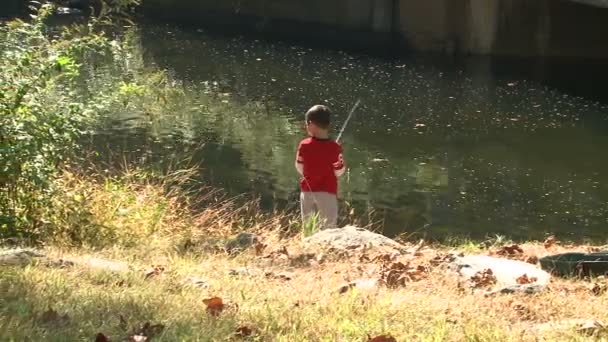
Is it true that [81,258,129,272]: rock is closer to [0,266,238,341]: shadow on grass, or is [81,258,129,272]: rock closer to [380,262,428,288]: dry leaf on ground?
[0,266,238,341]: shadow on grass

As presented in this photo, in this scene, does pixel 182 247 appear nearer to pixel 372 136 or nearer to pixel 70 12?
pixel 372 136

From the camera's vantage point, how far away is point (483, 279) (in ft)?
15.3

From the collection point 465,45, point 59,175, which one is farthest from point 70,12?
point 59,175

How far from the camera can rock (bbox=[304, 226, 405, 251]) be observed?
558cm

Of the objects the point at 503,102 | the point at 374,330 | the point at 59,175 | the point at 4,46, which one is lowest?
the point at 503,102

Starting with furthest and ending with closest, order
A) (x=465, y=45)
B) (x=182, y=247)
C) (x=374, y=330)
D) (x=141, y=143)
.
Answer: (x=465, y=45) → (x=141, y=143) → (x=182, y=247) → (x=374, y=330)

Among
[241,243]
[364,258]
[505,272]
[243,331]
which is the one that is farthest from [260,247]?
[243,331]

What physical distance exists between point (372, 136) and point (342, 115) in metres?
1.59

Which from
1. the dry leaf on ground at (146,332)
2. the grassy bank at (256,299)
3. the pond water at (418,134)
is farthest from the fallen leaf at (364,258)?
the pond water at (418,134)

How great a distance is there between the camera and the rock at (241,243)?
5.62 meters

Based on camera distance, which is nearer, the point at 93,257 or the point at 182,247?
the point at 93,257

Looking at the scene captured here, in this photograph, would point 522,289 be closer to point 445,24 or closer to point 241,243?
point 241,243

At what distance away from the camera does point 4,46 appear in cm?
656

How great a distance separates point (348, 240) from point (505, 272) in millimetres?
1122
